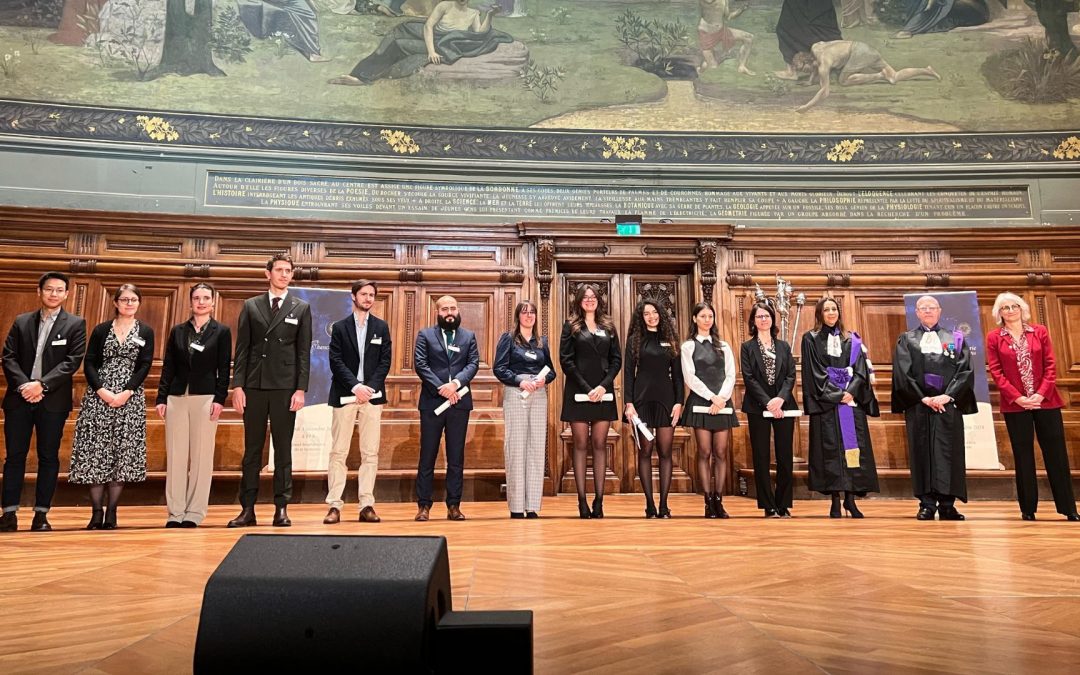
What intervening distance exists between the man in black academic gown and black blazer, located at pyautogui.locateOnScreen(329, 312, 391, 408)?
3.56 m

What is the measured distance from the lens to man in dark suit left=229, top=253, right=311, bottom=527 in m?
4.11

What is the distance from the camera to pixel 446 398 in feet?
14.7

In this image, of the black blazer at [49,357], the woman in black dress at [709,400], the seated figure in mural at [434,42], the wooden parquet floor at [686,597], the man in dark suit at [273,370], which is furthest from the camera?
the seated figure in mural at [434,42]

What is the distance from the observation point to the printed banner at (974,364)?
5906 millimetres

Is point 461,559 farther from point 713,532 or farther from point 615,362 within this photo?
point 615,362

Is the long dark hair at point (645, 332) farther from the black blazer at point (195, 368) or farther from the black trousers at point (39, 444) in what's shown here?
the black trousers at point (39, 444)

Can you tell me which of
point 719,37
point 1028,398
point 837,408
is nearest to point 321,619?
point 837,408

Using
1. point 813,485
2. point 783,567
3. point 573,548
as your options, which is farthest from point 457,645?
point 813,485

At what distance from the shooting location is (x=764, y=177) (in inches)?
298

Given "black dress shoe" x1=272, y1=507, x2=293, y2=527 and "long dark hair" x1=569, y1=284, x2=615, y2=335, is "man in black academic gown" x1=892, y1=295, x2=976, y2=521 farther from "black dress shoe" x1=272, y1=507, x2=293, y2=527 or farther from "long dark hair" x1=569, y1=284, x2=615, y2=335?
"black dress shoe" x1=272, y1=507, x2=293, y2=527

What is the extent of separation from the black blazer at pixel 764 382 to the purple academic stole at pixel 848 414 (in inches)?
11.5

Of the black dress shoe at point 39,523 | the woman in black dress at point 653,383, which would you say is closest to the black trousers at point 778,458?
the woman in black dress at point 653,383

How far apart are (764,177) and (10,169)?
794 cm

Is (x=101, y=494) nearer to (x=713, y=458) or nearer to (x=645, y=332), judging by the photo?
(x=645, y=332)
